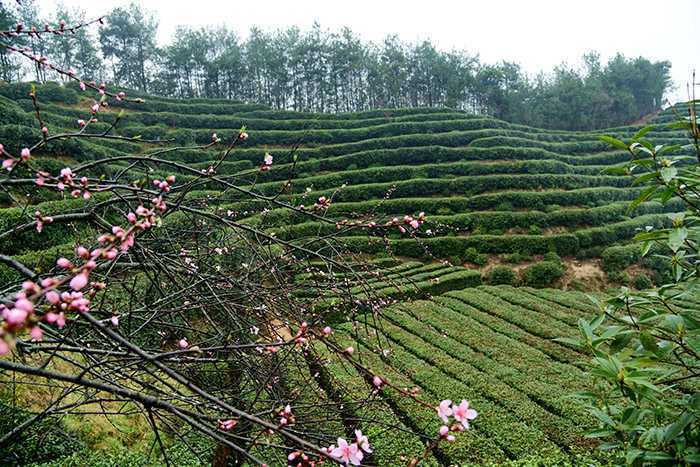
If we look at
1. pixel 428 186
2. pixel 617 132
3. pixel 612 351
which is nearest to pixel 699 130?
pixel 612 351

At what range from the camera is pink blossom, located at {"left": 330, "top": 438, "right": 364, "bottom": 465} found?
95 centimetres

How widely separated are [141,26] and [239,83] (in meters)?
10.1

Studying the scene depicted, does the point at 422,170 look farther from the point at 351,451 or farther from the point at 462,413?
the point at 351,451

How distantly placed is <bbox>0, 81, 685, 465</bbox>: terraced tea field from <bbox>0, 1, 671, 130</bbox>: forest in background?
22.5 feet

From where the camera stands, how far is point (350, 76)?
4012 centimetres

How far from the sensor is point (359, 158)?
22062 millimetres

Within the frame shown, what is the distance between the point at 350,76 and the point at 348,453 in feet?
140

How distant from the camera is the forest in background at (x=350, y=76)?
1441 inches

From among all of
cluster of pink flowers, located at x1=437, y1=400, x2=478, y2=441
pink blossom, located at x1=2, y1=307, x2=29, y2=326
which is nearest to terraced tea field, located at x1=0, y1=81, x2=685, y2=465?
cluster of pink flowers, located at x1=437, y1=400, x2=478, y2=441

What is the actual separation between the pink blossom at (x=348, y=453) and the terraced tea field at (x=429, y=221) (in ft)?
1.21

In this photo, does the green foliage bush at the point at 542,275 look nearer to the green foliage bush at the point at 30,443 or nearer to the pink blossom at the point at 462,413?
the green foliage bush at the point at 30,443

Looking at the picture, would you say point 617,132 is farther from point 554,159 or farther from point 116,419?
point 116,419

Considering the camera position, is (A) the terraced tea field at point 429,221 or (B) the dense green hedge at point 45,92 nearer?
(A) the terraced tea field at point 429,221

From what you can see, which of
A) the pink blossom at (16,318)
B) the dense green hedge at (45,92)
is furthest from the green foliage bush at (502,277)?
the dense green hedge at (45,92)
